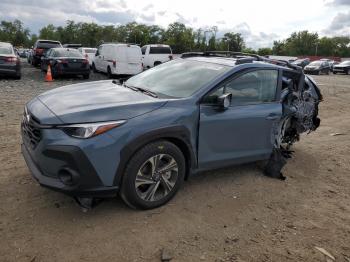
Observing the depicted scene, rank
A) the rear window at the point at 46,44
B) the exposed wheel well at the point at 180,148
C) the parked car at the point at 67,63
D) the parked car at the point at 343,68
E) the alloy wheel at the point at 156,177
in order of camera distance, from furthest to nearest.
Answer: the parked car at the point at 343,68, the rear window at the point at 46,44, the parked car at the point at 67,63, the alloy wheel at the point at 156,177, the exposed wheel well at the point at 180,148

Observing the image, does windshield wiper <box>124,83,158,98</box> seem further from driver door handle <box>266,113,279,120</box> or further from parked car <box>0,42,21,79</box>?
parked car <box>0,42,21,79</box>

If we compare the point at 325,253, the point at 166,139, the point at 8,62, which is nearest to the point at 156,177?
the point at 166,139

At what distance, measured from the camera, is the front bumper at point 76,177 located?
3.34 meters

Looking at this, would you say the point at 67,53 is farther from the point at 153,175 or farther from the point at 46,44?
the point at 153,175

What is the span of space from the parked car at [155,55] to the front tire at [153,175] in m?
18.5

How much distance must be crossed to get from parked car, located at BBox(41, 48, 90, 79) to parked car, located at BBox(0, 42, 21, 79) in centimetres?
161

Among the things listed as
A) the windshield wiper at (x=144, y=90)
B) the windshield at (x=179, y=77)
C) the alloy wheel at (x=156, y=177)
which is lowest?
the alloy wheel at (x=156, y=177)

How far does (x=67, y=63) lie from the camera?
15.7 m

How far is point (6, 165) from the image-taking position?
194 inches

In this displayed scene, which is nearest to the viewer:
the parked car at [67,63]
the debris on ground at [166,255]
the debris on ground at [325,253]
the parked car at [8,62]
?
the debris on ground at [166,255]

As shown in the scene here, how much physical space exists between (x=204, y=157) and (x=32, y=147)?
184cm

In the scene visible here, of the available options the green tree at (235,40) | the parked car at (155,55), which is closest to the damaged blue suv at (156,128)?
the parked car at (155,55)

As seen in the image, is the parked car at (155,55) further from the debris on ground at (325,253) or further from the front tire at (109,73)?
the debris on ground at (325,253)

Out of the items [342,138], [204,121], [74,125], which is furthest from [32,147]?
[342,138]
